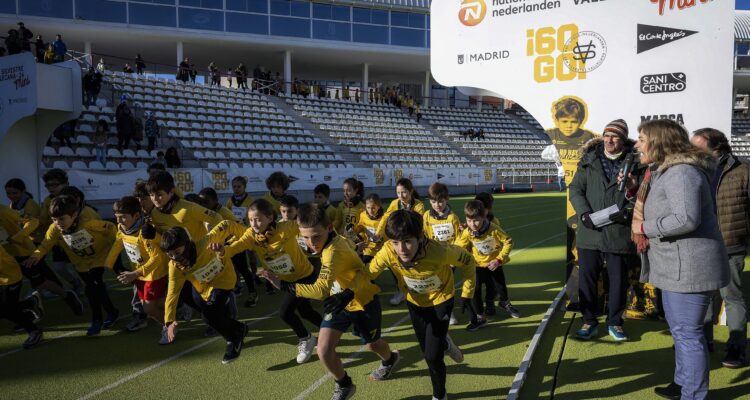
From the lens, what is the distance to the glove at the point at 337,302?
3436 millimetres

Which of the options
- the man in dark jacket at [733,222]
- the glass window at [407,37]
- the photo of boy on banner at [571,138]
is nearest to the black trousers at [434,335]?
the man in dark jacket at [733,222]

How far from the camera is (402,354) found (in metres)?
4.64

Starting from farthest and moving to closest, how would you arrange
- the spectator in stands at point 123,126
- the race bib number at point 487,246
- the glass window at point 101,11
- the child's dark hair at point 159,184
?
the glass window at point 101,11, the spectator in stands at point 123,126, the race bib number at point 487,246, the child's dark hair at point 159,184

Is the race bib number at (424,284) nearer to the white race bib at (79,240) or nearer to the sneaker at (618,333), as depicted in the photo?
the sneaker at (618,333)

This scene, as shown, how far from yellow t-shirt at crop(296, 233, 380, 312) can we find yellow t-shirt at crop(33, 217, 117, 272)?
2858 mm

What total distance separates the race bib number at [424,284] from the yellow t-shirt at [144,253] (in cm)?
280

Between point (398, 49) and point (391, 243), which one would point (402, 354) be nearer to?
point (391, 243)

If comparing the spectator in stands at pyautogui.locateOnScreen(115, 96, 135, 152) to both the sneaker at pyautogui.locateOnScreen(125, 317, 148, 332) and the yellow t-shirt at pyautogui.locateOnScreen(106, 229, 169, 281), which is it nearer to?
the sneaker at pyautogui.locateOnScreen(125, 317, 148, 332)

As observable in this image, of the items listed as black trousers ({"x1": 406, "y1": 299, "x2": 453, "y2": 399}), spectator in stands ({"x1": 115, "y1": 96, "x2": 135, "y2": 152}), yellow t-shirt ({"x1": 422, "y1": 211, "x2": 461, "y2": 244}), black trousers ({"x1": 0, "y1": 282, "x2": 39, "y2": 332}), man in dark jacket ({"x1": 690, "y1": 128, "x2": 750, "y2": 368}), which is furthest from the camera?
spectator in stands ({"x1": 115, "y1": 96, "x2": 135, "y2": 152})

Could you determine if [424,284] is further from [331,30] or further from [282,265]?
[331,30]

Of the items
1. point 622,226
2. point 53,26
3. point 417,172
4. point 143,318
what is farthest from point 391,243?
point 53,26

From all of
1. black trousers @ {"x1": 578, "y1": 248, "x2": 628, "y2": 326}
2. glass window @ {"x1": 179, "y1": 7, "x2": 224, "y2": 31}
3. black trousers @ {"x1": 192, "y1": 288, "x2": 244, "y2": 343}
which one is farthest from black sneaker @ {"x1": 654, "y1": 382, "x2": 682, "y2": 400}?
glass window @ {"x1": 179, "y1": 7, "x2": 224, "y2": 31}

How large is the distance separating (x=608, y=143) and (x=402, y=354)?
8.87 ft

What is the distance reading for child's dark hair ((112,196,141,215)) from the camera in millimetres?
4828
